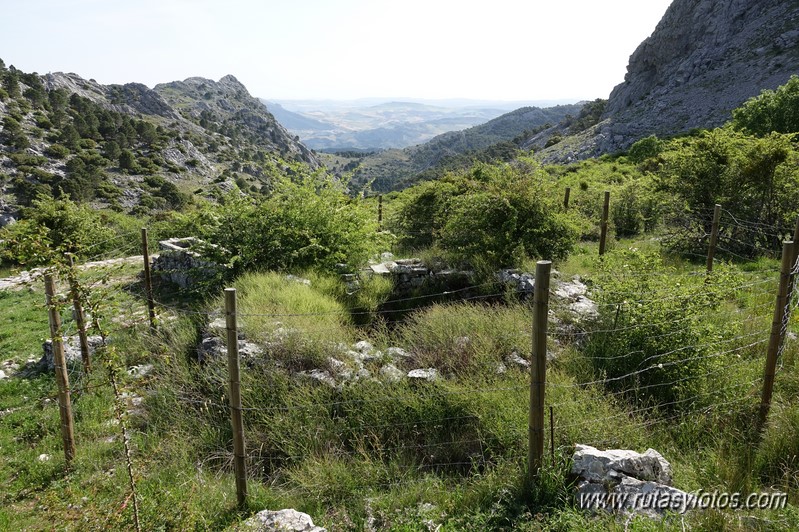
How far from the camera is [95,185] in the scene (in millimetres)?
47500

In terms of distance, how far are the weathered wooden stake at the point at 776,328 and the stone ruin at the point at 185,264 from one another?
27.5ft

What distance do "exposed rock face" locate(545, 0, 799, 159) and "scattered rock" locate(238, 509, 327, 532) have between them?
194 feet

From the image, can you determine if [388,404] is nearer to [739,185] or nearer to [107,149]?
[739,185]

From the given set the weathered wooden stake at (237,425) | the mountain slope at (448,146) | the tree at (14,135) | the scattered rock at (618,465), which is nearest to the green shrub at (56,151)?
the tree at (14,135)

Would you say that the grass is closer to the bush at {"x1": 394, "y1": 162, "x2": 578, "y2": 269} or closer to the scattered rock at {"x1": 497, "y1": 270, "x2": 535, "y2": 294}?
the scattered rock at {"x1": 497, "y1": 270, "x2": 535, "y2": 294}

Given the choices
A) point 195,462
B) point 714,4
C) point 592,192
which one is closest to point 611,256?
point 195,462

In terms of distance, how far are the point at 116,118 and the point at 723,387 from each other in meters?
76.8

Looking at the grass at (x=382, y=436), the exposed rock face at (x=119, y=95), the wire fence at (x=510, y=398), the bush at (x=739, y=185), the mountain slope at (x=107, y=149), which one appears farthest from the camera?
the exposed rock face at (x=119, y=95)

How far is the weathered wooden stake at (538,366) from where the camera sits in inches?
150

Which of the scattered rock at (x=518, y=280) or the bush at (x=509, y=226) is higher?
the bush at (x=509, y=226)

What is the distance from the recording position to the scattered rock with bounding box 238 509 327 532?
3.71 metres

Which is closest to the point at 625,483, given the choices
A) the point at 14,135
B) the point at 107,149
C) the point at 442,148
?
the point at 14,135

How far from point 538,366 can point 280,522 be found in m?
2.41

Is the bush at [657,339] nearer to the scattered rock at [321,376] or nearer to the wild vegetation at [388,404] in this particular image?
the wild vegetation at [388,404]
